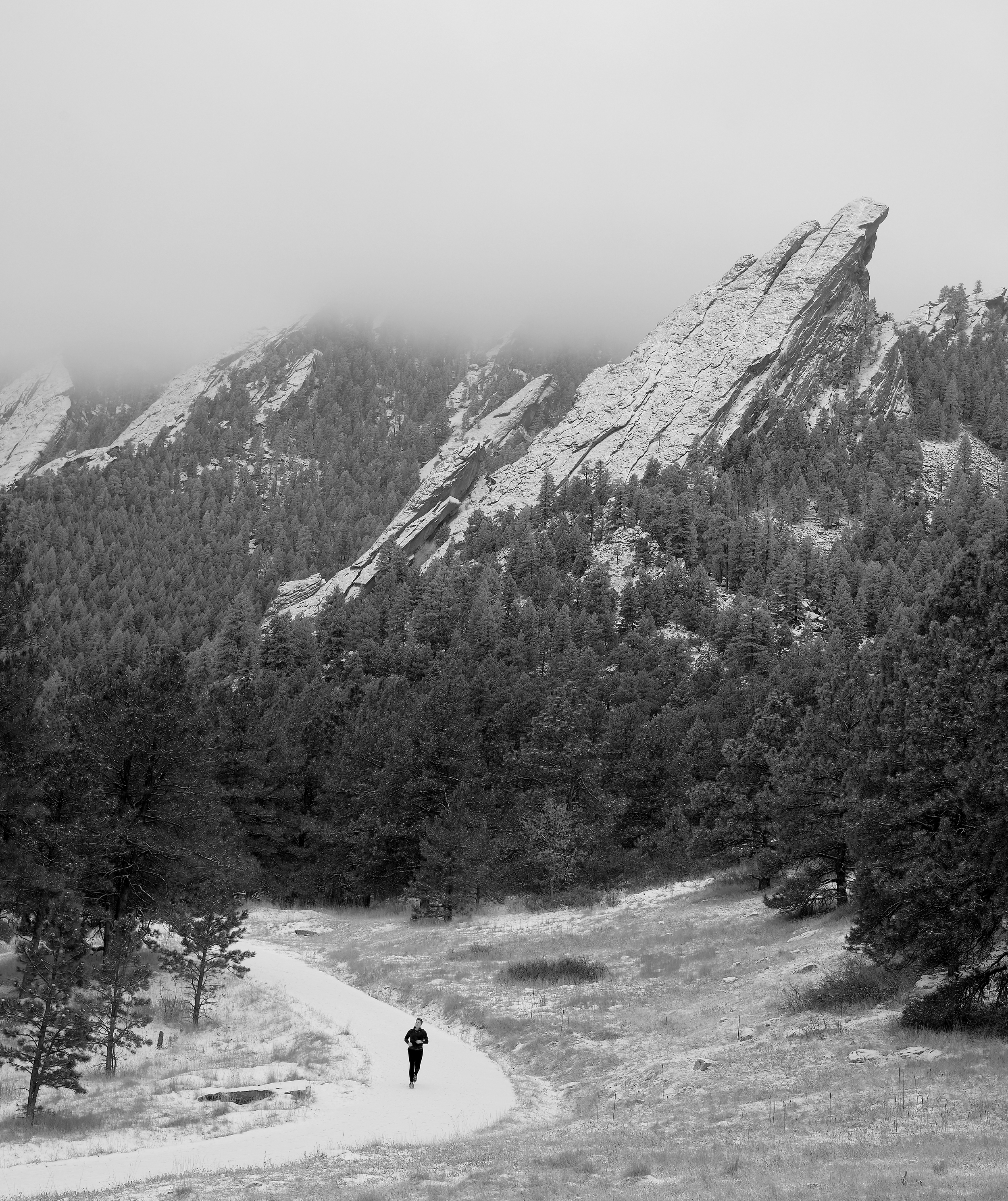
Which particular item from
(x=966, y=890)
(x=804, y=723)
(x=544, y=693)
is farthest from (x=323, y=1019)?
(x=544, y=693)

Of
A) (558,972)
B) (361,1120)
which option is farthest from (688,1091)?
(558,972)

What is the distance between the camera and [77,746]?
A: 26625 mm

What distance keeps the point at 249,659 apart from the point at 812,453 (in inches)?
3687

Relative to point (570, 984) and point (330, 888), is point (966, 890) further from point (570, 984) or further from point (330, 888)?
point (330, 888)

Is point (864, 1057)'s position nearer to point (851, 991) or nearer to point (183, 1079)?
point (851, 991)

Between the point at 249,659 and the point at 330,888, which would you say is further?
the point at 249,659

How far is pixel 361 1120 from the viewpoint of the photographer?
703 inches

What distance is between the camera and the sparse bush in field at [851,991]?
22.3 m

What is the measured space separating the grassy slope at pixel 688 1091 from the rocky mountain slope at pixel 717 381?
10680 centimetres

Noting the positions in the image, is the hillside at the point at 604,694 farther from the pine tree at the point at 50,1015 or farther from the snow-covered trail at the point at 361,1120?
the snow-covered trail at the point at 361,1120

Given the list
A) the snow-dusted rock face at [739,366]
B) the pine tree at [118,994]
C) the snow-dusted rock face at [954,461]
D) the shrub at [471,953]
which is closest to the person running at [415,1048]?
the pine tree at [118,994]

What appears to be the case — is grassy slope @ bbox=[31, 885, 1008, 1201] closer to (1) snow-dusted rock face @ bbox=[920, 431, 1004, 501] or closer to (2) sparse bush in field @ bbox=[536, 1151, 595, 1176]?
(2) sparse bush in field @ bbox=[536, 1151, 595, 1176]

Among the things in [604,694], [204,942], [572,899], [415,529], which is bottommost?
[572,899]

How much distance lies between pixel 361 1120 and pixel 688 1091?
6.47 meters
